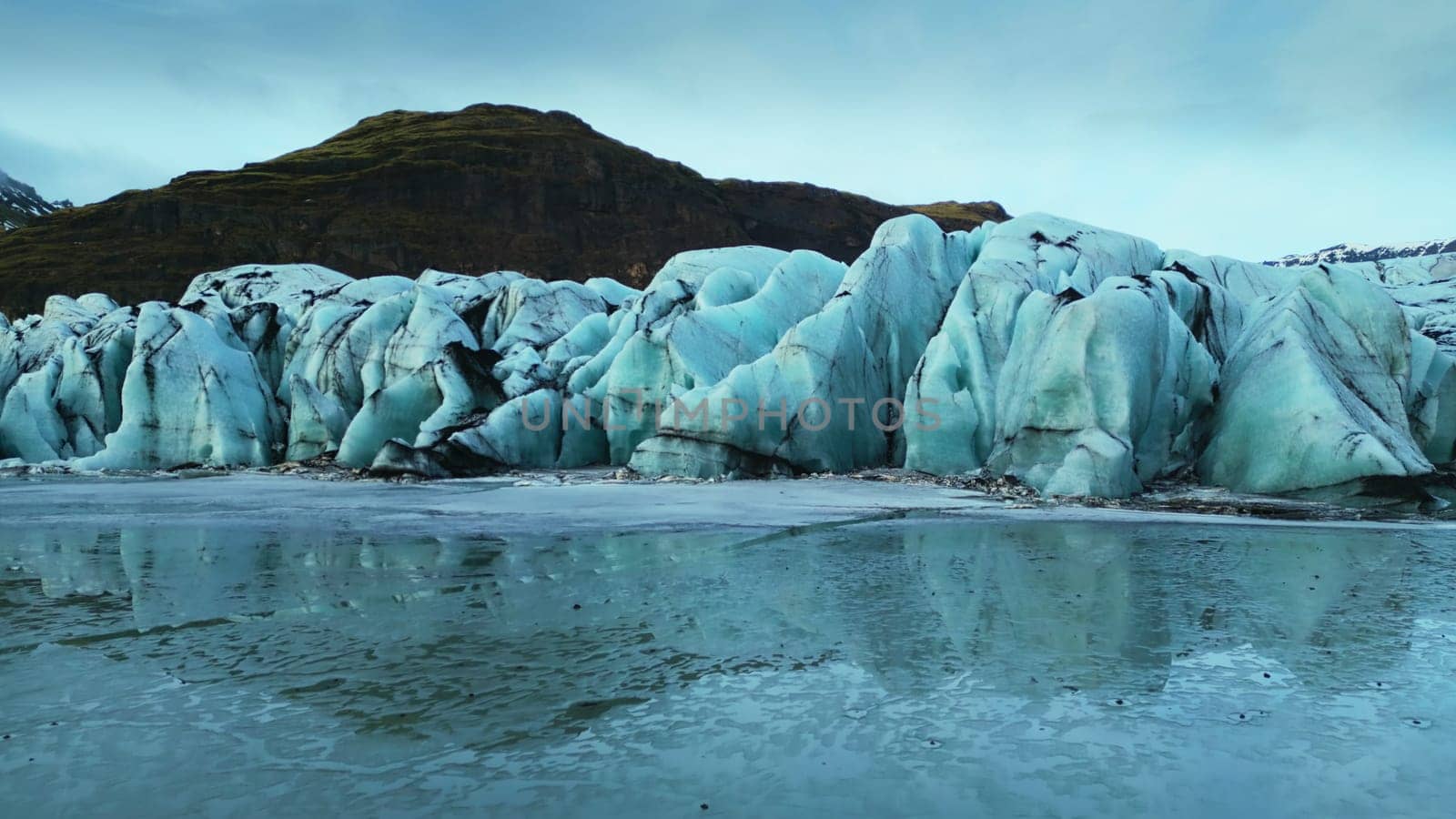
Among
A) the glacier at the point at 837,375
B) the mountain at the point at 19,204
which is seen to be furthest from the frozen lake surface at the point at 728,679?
the mountain at the point at 19,204

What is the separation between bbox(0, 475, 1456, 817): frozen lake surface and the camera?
247 centimetres

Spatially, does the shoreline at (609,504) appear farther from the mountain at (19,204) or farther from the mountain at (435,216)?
the mountain at (19,204)

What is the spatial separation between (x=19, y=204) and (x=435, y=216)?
76.9 m

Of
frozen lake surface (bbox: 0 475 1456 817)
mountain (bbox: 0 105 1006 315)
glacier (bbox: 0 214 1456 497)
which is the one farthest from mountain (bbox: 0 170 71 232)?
frozen lake surface (bbox: 0 475 1456 817)

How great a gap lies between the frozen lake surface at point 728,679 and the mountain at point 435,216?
41809mm

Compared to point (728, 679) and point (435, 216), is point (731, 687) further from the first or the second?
point (435, 216)

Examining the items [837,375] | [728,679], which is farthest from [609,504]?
[728,679]

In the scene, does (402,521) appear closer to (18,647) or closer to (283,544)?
(283,544)

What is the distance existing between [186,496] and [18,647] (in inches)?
291

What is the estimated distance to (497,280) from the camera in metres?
20.4

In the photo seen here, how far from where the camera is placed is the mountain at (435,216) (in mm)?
43281

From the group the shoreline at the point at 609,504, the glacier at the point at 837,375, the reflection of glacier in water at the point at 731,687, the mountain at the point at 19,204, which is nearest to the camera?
the reflection of glacier in water at the point at 731,687

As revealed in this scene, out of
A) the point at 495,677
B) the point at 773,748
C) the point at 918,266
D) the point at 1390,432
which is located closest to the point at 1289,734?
the point at 773,748

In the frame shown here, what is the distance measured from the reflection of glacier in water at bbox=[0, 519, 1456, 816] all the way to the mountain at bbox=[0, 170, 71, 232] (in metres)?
97.9
